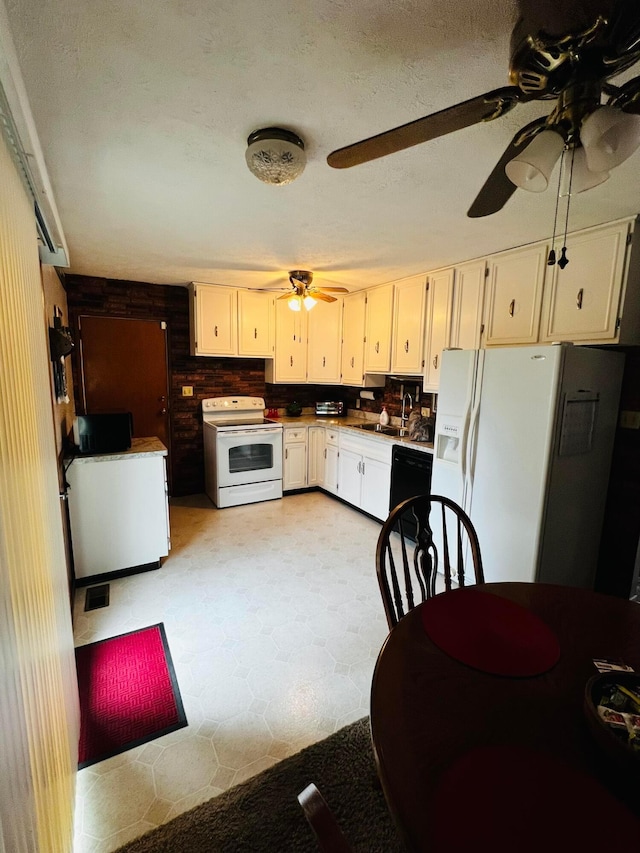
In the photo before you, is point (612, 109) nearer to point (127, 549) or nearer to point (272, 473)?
point (127, 549)

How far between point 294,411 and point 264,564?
229 cm

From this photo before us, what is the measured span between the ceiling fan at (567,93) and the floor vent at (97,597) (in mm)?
2850

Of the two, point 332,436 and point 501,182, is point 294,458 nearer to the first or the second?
point 332,436

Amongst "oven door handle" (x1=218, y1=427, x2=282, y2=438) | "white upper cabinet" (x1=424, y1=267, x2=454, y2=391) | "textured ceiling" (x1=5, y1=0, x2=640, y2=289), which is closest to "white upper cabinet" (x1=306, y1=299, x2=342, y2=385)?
"oven door handle" (x1=218, y1=427, x2=282, y2=438)

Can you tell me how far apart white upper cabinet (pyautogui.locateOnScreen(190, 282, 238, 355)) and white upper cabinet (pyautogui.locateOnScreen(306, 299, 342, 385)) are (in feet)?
Answer: 3.02

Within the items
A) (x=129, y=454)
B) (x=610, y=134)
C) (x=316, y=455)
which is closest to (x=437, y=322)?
(x=316, y=455)

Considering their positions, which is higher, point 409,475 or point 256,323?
point 256,323

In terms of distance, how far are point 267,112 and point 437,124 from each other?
0.68 metres

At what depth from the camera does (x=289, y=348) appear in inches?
179

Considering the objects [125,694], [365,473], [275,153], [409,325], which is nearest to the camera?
[275,153]

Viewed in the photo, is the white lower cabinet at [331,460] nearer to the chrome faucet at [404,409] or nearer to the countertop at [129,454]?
the chrome faucet at [404,409]

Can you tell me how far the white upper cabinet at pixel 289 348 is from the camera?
4.46 meters

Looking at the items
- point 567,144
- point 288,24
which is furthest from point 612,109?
point 288,24

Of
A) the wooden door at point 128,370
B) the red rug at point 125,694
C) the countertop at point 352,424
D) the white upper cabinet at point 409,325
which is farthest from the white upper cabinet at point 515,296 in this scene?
the wooden door at point 128,370
